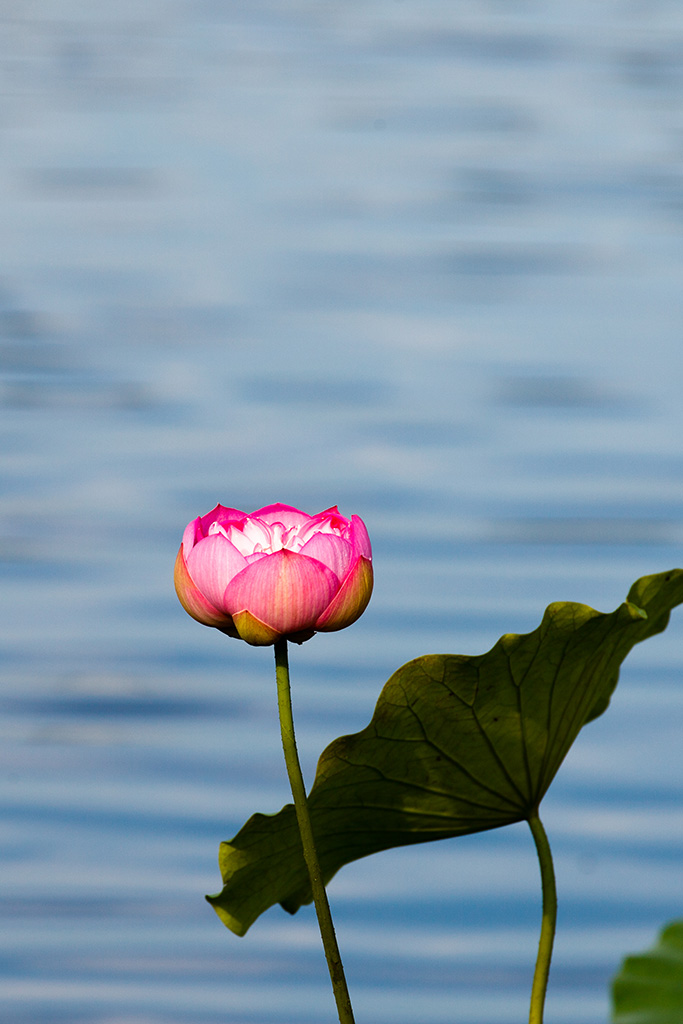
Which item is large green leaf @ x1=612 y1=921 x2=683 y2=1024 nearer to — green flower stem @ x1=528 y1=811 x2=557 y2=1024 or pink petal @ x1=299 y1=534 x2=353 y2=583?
green flower stem @ x1=528 y1=811 x2=557 y2=1024

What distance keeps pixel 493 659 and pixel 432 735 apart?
5 centimetres

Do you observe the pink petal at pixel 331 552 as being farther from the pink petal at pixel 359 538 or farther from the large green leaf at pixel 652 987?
the large green leaf at pixel 652 987

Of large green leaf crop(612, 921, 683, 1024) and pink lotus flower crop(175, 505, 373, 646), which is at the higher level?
pink lotus flower crop(175, 505, 373, 646)

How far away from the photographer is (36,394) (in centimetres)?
231

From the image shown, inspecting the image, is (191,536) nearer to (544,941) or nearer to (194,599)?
(194,599)

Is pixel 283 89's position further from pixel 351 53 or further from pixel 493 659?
pixel 493 659

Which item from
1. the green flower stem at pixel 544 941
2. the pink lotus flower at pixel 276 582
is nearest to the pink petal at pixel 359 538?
the pink lotus flower at pixel 276 582

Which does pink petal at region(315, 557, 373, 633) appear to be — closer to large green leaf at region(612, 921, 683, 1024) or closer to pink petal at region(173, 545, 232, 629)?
pink petal at region(173, 545, 232, 629)

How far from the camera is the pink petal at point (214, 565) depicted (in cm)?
44

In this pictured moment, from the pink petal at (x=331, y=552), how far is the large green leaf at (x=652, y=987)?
181 millimetres

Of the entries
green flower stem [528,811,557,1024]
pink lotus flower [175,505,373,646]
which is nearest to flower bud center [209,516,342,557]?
pink lotus flower [175,505,373,646]

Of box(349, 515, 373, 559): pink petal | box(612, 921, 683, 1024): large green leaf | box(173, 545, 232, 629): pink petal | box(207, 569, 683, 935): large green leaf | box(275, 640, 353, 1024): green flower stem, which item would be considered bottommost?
box(612, 921, 683, 1024): large green leaf

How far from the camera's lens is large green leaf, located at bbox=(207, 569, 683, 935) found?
0.49 m

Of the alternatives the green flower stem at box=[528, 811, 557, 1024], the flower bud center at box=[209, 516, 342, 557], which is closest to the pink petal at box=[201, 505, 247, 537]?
the flower bud center at box=[209, 516, 342, 557]
